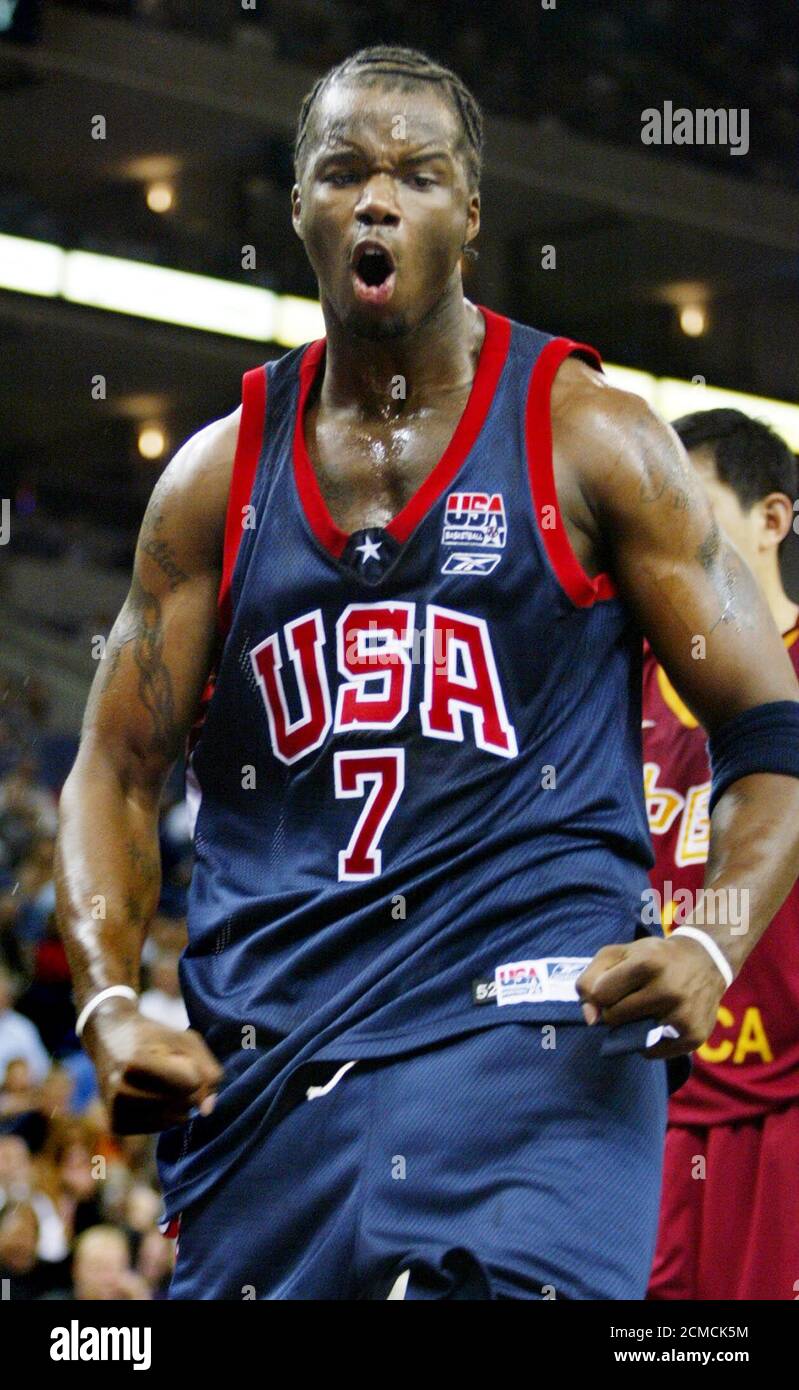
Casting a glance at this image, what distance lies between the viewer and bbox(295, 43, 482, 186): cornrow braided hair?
110 inches

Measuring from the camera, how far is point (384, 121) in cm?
272

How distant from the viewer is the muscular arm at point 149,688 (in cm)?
280

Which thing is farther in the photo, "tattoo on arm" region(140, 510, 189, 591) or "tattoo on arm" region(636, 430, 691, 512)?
"tattoo on arm" region(140, 510, 189, 591)

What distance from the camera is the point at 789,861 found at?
2.59m

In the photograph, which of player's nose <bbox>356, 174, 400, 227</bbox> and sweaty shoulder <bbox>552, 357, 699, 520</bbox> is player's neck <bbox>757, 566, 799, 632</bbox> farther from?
player's nose <bbox>356, 174, 400, 227</bbox>

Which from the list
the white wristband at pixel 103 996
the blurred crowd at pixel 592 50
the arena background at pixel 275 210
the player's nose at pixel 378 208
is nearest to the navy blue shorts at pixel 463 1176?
the white wristband at pixel 103 996

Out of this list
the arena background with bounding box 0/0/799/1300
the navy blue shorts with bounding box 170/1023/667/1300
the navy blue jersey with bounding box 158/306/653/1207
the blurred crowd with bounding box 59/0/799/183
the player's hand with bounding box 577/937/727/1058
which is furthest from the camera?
the blurred crowd with bounding box 59/0/799/183

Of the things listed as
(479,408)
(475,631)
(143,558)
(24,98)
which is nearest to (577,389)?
(479,408)

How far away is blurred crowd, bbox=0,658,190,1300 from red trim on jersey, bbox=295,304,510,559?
3724 mm

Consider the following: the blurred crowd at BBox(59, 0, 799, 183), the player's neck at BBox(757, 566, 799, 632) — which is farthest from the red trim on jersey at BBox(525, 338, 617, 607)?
the blurred crowd at BBox(59, 0, 799, 183)

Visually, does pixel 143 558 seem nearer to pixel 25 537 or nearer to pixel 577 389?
pixel 577 389

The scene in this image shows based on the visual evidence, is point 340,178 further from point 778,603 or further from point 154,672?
point 778,603

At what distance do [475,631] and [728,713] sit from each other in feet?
1.11
